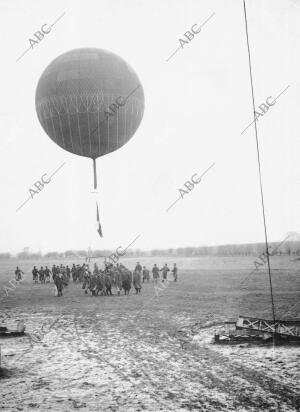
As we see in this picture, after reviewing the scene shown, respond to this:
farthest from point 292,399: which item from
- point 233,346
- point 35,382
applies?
point 35,382

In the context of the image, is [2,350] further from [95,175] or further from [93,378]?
[95,175]

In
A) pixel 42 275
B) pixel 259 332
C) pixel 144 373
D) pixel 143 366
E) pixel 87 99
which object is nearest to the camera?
pixel 144 373

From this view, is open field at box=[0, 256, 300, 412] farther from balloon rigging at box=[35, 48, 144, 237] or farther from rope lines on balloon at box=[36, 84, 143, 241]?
balloon rigging at box=[35, 48, 144, 237]

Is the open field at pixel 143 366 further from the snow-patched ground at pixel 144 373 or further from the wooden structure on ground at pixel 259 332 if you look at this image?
the wooden structure on ground at pixel 259 332

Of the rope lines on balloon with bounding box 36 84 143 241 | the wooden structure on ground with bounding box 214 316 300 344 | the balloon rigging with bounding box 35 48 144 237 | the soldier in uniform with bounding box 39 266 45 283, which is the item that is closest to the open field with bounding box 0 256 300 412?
the wooden structure on ground with bounding box 214 316 300 344

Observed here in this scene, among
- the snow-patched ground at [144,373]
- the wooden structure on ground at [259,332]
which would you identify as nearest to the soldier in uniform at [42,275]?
the snow-patched ground at [144,373]

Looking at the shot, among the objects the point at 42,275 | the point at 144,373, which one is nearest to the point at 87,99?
the point at 144,373

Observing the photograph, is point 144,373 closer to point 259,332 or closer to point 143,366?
point 143,366

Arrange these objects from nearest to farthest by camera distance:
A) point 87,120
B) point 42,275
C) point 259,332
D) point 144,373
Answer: point 144,373 < point 259,332 < point 87,120 < point 42,275
